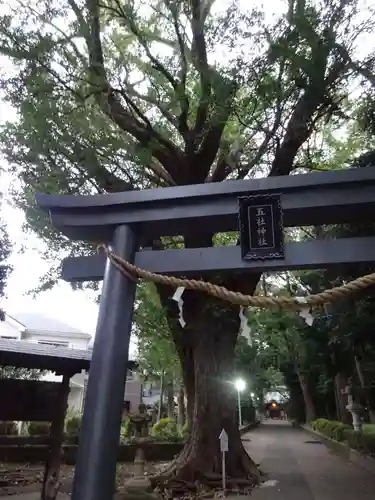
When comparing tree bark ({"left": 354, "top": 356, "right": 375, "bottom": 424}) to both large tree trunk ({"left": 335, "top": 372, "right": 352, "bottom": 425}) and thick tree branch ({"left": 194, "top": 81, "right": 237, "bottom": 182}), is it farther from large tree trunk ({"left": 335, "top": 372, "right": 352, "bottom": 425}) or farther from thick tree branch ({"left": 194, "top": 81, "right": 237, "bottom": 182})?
thick tree branch ({"left": 194, "top": 81, "right": 237, "bottom": 182})

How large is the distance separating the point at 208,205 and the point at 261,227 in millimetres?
553

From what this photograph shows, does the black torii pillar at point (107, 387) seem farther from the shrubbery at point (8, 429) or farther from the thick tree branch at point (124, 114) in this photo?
the shrubbery at point (8, 429)

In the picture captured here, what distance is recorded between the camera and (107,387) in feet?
10.7

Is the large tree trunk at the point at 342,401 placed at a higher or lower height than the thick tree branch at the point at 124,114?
lower

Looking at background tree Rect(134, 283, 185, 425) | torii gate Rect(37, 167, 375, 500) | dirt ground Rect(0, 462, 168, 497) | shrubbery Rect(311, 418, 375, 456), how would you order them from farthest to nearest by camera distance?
background tree Rect(134, 283, 185, 425) → shrubbery Rect(311, 418, 375, 456) → dirt ground Rect(0, 462, 168, 497) → torii gate Rect(37, 167, 375, 500)

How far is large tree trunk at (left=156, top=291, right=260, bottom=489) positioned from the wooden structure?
7.74 feet

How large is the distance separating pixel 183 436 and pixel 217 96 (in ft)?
45.8

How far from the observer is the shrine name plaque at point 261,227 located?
3.49 m

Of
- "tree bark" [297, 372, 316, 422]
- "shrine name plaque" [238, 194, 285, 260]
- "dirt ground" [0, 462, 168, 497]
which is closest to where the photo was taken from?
"shrine name plaque" [238, 194, 285, 260]

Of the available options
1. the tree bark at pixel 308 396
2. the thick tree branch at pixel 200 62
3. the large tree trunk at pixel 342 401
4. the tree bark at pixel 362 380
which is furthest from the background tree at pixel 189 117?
the tree bark at pixel 308 396

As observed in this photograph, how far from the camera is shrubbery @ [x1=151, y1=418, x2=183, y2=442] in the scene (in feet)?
52.8

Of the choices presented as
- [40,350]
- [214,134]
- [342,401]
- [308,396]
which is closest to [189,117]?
[214,134]

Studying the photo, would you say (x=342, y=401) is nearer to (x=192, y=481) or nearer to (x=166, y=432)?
(x=166, y=432)

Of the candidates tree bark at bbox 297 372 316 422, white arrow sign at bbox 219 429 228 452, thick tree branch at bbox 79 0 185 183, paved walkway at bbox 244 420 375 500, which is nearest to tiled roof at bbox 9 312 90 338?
paved walkway at bbox 244 420 375 500
